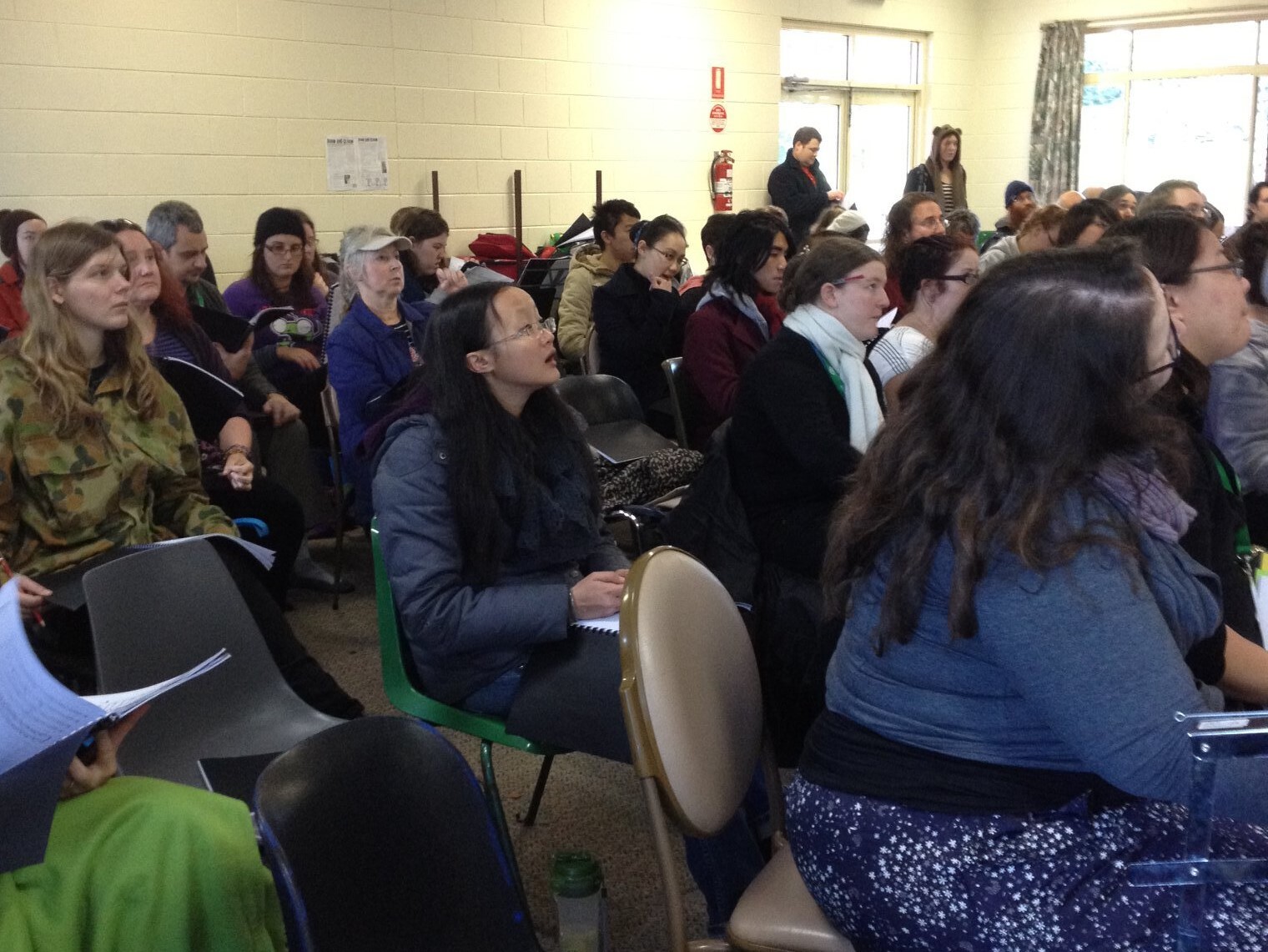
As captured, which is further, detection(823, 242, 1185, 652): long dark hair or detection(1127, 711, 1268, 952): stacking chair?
detection(823, 242, 1185, 652): long dark hair

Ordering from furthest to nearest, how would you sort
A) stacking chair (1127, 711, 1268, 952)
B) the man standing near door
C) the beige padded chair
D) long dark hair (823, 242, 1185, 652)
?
1. the man standing near door
2. the beige padded chair
3. long dark hair (823, 242, 1185, 652)
4. stacking chair (1127, 711, 1268, 952)

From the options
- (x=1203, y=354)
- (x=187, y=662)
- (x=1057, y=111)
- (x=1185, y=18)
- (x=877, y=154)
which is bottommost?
(x=187, y=662)

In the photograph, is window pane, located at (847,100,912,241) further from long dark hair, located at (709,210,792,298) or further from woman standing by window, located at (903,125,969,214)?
long dark hair, located at (709,210,792,298)

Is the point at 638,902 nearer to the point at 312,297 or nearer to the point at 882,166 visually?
the point at 312,297

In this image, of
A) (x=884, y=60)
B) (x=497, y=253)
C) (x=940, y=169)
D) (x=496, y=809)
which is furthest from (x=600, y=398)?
(x=884, y=60)

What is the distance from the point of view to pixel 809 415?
7.41ft

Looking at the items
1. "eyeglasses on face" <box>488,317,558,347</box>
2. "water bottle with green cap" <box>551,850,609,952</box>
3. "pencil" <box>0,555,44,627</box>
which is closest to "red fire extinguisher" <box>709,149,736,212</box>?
"eyeglasses on face" <box>488,317,558,347</box>

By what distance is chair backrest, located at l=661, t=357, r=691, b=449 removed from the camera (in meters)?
3.56

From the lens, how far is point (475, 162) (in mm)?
6824

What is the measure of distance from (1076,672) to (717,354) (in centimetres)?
249

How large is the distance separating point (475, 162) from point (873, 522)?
6.02 m

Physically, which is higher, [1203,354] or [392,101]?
[392,101]

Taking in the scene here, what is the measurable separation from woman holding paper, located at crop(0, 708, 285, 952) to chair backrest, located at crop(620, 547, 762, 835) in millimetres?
417

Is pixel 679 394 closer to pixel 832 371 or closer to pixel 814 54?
pixel 832 371
